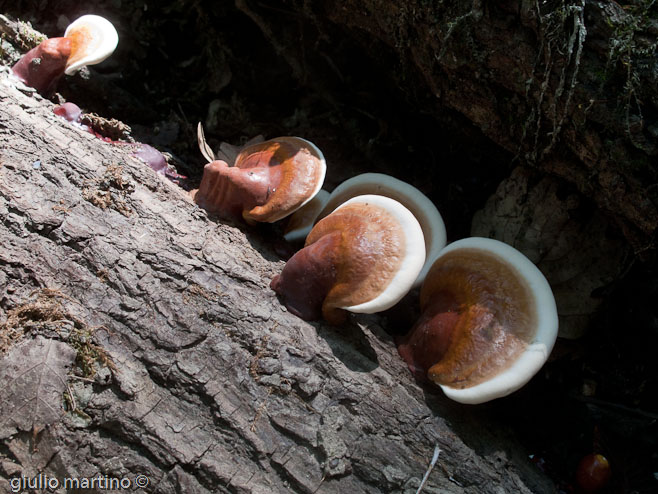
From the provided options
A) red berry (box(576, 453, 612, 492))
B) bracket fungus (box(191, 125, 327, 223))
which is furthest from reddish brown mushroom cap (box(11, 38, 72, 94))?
red berry (box(576, 453, 612, 492))

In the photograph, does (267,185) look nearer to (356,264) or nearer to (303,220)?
(303,220)

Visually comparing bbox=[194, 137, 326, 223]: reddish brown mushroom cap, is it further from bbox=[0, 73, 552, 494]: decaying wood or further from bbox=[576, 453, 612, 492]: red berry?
bbox=[576, 453, 612, 492]: red berry

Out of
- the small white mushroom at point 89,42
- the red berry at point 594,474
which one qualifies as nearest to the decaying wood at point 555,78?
the red berry at point 594,474

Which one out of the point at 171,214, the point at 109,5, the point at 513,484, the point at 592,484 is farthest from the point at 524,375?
the point at 109,5

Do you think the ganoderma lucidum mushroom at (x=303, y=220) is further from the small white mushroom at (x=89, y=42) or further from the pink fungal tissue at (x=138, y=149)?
the small white mushroom at (x=89, y=42)

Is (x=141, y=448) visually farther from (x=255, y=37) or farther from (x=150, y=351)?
(x=255, y=37)

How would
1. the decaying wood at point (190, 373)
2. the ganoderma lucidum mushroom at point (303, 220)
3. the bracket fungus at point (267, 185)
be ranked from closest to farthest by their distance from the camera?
the decaying wood at point (190, 373) < the bracket fungus at point (267, 185) < the ganoderma lucidum mushroom at point (303, 220)
